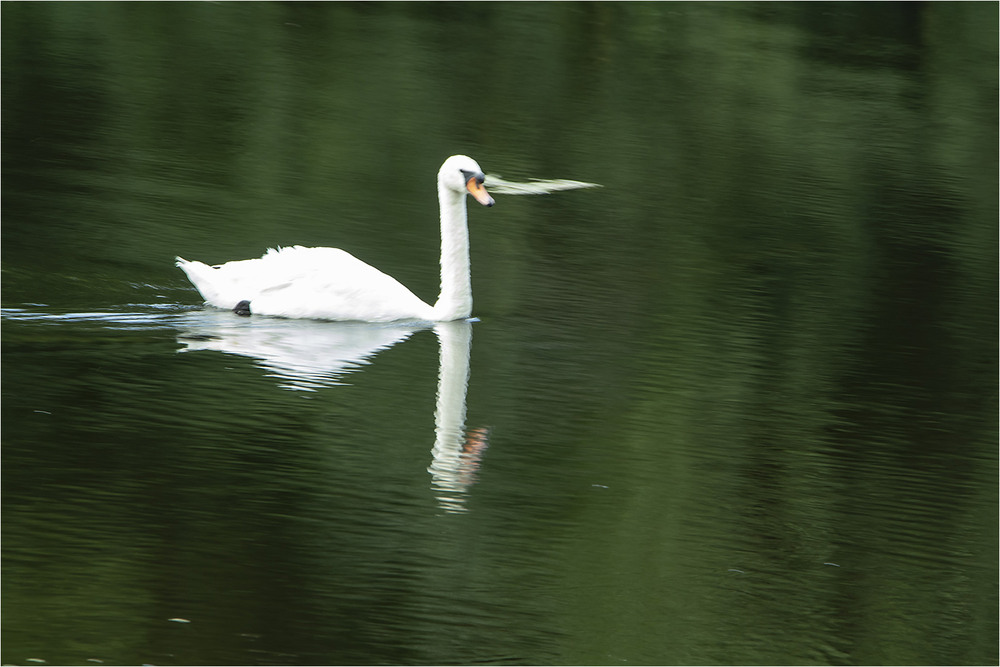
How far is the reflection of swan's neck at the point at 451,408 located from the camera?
716cm

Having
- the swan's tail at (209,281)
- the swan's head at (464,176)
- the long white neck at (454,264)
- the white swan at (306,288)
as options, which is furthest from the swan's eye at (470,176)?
the swan's tail at (209,281)

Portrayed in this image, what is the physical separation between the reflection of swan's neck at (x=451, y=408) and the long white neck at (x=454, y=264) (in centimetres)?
9

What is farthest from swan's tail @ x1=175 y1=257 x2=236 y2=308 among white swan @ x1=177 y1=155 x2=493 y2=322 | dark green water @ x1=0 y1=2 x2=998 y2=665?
dark green water @ x1=0 y1=2 x2=998 y2=665

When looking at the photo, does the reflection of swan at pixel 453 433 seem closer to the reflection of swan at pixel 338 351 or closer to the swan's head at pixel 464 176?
the reflection of swan at pixel 338 351

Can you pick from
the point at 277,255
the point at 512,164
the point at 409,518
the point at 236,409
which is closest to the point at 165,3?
the point at 512,164

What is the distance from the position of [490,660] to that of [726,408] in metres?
3.39

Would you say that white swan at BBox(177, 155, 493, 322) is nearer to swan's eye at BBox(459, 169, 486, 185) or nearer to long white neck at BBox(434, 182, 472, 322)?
long white neck at BBox(434, 182, 472, 322)

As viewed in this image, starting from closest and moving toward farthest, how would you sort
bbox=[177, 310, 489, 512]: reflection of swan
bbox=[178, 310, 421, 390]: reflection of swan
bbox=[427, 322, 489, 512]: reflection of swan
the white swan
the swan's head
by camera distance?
bbox=[427, 322, 489, 512]: reflection of swan → bbox=[177, 310, 489, 512]: reflection of swan → bbox=[178, 310, 421, 390]: reflection of swan → the white swan → the swan's head

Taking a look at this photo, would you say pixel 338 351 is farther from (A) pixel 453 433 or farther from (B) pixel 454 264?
(A) pixel 453 433

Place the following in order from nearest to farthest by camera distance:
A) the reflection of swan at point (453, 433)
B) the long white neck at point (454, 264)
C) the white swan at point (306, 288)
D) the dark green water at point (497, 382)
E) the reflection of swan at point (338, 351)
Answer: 1. the dark green water at point (497, 382)
2. the reflection of swan at point (453, 433)
3. the reflection of swan at point (338, 351)
4. the white swan at point (306, 288)
5. the long white neck at point (454, 264)

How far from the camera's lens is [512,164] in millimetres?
14445

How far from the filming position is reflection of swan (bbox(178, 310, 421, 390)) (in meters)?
8.48

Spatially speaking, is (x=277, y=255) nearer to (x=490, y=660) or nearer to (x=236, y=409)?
(x=236, y=409)

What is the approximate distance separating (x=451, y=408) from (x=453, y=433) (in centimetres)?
41
